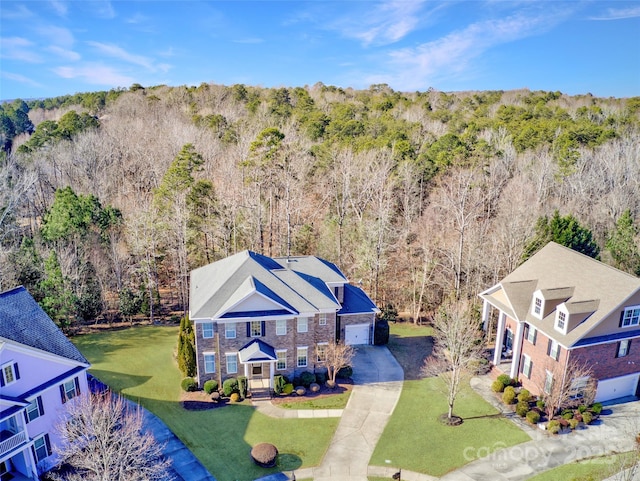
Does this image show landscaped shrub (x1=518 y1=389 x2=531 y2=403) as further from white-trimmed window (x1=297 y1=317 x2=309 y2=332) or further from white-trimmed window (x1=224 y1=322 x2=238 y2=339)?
white-trimmed window (x1=224 y1=322 x2=238 y2=339)

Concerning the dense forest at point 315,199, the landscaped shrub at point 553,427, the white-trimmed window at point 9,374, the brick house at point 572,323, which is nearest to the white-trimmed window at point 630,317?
the brick house at point 572,323

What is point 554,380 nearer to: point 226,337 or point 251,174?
point 226,337

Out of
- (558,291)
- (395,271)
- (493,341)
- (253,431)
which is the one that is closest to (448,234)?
(395,271)

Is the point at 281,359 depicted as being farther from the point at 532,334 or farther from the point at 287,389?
the point at 532,334

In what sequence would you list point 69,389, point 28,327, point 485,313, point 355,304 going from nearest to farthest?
point 28,327, point 69,389, point 485,313, point 355,304

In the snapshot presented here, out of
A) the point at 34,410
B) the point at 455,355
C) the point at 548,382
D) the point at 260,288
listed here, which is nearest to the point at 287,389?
the point at 260,288

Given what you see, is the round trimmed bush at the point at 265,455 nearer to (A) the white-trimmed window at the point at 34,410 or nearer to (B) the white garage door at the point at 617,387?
(A) the white-trimmed window at the point at 34,410
